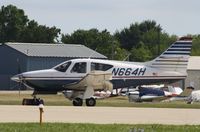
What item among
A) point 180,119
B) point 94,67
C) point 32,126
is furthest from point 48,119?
point 94,67

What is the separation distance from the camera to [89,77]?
3712 cm

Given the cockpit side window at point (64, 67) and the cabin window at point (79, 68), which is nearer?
the cabin window at point (79, 68)

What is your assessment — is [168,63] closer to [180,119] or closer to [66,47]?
[180,119]

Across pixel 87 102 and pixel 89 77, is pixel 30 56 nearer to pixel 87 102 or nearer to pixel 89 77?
pixel 89 77

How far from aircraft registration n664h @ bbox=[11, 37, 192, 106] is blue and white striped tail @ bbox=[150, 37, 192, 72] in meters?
0.21

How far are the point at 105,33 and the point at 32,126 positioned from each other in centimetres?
10027

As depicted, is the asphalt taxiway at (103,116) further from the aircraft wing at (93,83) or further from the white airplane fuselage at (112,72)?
the white airplane fuselage at (112,72)

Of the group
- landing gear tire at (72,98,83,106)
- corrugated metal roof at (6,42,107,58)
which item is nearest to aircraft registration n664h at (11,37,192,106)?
landing gear tire at (72,98,83,106)

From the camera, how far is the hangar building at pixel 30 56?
84875 mm

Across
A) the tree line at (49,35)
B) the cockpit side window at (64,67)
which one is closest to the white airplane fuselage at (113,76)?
the cockpit side window at (64,67)

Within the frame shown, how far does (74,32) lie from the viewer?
4872 inches

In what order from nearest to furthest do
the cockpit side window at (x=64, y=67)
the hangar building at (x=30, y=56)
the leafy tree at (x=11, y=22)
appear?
the cockpit side window at (x=64, y=67), the hangar building at (x=30, y=56), the leafy tree at (x=11, y=22)

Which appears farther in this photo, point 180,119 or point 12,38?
point 12,38

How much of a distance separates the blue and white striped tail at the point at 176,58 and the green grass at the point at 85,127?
54.9ft
